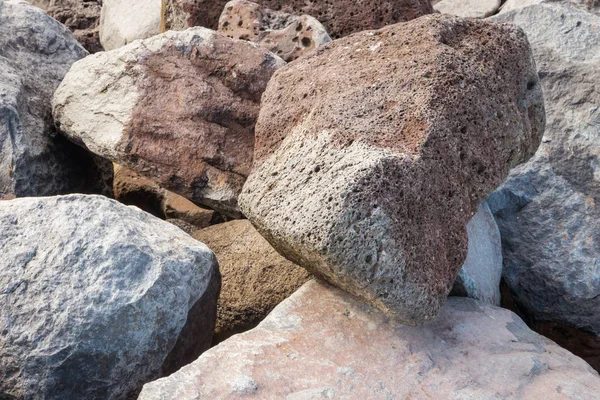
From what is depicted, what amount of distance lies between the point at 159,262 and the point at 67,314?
0.26 meters

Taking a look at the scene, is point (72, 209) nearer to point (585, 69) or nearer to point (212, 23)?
point (212, 23)

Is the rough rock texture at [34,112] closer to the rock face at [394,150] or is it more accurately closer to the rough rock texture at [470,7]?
the rock face at [394,150]

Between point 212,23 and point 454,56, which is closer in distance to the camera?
point 454,56

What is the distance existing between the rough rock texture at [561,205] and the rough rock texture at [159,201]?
112 cm

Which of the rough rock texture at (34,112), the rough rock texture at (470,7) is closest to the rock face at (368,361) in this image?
the rough rock texture at (34,112)

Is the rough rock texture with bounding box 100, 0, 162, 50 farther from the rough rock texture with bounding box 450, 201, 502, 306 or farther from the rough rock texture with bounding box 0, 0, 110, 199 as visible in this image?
the rough rock texture with bounding box 450, 201, 502, 306

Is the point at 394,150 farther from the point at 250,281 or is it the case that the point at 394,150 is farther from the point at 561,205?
the point at 561,205

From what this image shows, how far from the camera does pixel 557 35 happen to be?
129 inches

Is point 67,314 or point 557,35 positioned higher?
point 557,35

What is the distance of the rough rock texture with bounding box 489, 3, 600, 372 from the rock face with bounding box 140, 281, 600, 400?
1.81ft

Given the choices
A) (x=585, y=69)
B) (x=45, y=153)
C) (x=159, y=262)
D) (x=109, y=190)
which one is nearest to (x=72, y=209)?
(x=159, y=262)

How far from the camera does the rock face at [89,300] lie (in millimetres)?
1865

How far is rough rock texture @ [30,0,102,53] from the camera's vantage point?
4.59m

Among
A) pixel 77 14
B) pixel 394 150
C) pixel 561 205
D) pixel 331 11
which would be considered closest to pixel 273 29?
pixel 331 11
